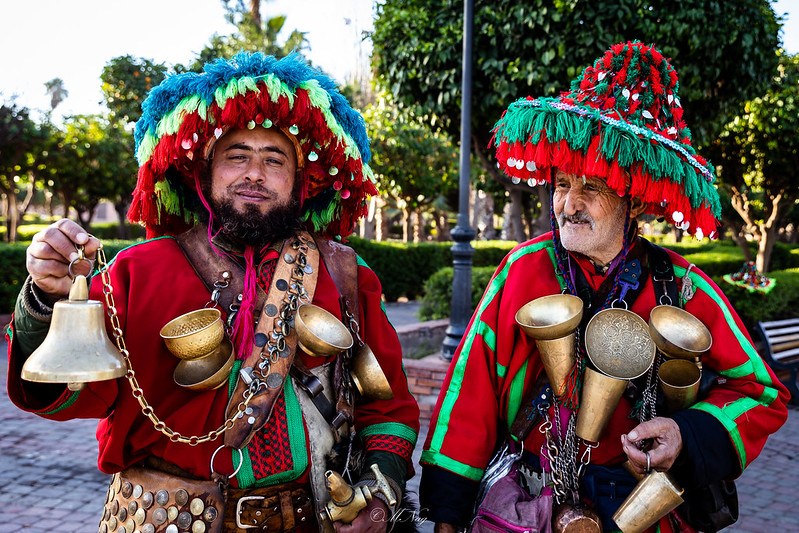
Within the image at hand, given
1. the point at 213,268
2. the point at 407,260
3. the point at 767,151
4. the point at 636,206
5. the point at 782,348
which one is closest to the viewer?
the point at 213,268

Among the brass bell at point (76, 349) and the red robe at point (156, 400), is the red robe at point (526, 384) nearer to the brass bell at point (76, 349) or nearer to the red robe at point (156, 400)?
the red robe at point (156, 400)

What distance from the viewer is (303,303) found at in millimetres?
2051

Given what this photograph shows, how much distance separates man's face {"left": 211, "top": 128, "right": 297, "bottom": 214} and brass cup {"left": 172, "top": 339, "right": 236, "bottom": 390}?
0.51 metres

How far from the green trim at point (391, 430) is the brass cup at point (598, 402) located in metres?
0.55

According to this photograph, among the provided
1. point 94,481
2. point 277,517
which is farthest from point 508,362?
point 94,481

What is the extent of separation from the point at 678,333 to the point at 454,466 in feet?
2.75

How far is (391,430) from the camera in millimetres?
2133

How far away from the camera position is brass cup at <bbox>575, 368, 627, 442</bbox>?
6.55 ft

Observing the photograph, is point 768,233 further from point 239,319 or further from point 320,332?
point 239,319

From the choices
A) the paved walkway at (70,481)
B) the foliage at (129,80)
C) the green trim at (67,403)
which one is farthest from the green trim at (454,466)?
the foliage at (129,80)

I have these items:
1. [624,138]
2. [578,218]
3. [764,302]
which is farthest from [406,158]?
[624,138]

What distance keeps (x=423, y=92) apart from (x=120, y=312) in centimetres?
593

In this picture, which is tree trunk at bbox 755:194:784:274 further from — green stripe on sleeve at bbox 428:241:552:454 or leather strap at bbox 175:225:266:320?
leather strap at bbox 175:225:266:320

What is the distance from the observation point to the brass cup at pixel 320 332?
1.93m
